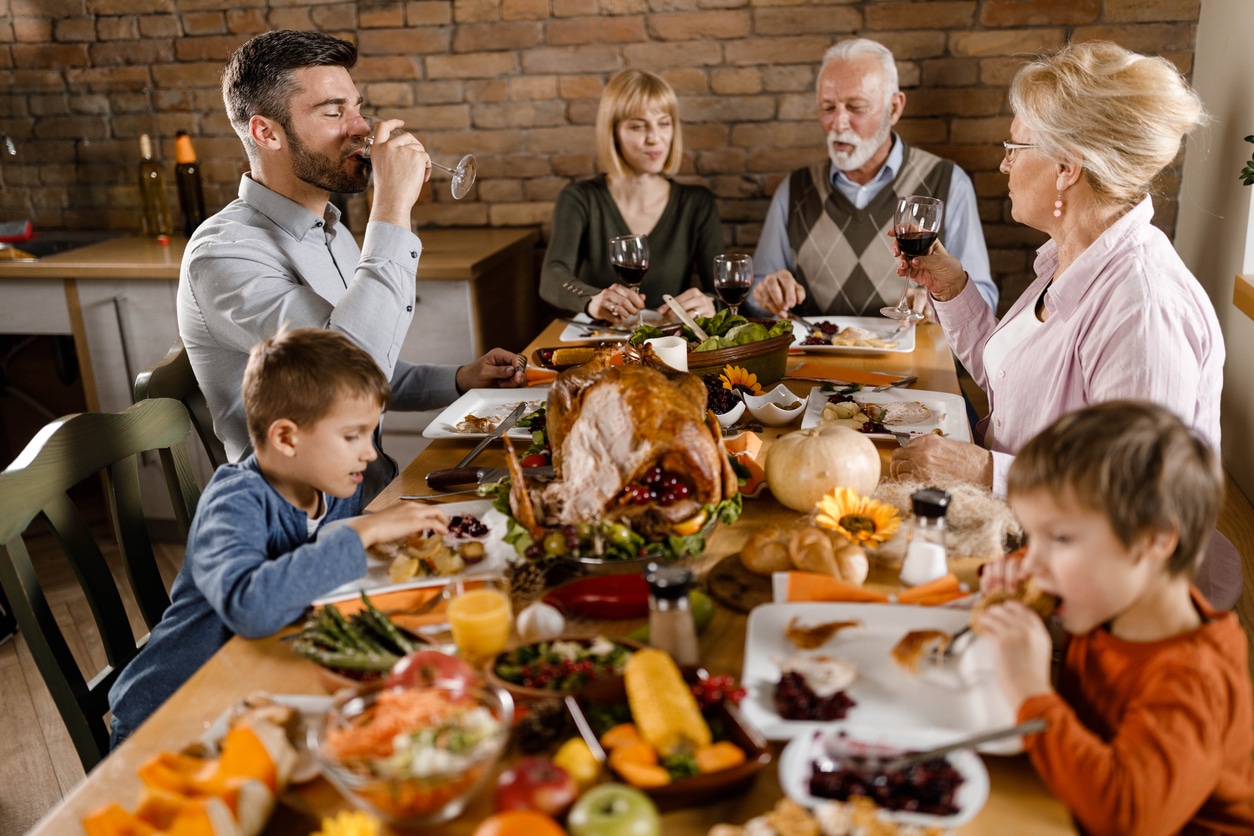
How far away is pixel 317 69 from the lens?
7.40 ft

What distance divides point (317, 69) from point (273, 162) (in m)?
0.23

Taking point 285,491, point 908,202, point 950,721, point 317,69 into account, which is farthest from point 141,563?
point 908,202

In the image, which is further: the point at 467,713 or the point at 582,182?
the point at 582,182

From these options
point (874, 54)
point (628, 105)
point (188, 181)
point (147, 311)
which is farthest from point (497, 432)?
point (188, 181)

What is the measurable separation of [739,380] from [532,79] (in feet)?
7.23

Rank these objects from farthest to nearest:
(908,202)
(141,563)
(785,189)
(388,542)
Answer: (785,189)
(908,202)
(141,563)
(388,542)

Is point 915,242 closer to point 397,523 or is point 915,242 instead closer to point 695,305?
point 695,305

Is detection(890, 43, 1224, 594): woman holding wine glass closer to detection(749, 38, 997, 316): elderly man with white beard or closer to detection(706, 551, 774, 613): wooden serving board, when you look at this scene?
detection(706, 551, 774, 613): wooden serving board

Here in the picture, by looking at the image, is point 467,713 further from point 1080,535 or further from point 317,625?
point 1080,535

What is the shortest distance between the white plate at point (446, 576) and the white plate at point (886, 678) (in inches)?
16.0

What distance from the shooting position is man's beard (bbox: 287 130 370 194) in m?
2.27

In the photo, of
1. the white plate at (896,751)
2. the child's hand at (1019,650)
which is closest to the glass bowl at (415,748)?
the white plate at (896,751)

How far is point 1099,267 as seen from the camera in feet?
5.91

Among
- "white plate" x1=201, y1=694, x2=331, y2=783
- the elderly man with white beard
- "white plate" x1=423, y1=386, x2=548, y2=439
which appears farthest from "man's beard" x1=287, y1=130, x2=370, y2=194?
"white plate" x1=201, y1=694, x2=331, y2=783
